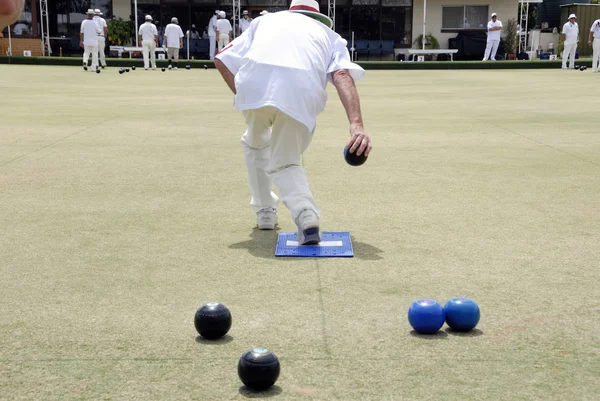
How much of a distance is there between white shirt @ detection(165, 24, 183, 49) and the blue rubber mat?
25.1 meters

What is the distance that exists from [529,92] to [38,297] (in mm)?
14632

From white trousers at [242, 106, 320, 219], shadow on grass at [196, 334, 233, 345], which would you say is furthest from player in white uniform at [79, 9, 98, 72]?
shadow on grass at [196, 334, 233, 345]

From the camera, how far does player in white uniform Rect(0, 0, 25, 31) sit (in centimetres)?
220

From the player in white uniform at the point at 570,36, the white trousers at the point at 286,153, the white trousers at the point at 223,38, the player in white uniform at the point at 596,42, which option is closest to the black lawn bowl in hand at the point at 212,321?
the white trousers at the point at 286,153

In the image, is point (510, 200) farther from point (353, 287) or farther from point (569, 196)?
point (353, 287)

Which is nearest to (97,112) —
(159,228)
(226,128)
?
(226,128)

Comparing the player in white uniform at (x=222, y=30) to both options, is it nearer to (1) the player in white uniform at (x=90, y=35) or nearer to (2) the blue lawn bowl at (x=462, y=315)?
(1) the player in white uniform at (x=90, y=35)

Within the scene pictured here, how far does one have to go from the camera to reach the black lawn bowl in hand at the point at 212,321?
9.74ft

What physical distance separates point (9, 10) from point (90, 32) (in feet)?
79.3

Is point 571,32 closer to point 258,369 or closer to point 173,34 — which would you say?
point 173,34

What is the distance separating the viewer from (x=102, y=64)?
94.8 ft

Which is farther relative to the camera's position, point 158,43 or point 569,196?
point 158,43

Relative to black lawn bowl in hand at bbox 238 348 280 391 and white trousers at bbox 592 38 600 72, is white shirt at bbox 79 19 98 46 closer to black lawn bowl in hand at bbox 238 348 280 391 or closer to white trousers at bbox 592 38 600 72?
white trousers at bbox 592 38 600 72

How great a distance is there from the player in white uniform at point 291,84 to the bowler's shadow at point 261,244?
0.66 ft
